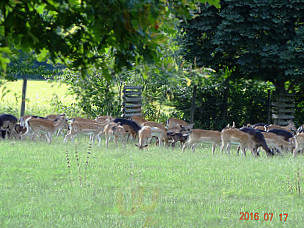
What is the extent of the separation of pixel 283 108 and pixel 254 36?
16.3ft

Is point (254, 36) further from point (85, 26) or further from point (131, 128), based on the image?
point (85, 26)

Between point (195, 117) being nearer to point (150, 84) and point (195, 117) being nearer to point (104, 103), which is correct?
point (150, 84)

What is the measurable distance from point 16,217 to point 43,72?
13.5m

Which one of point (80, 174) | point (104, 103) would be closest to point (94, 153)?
point (80, 174)

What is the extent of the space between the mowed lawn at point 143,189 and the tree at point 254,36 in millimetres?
6470

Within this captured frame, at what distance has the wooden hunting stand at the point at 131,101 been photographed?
78.2ft

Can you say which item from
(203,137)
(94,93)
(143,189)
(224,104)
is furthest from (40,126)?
(224,104)

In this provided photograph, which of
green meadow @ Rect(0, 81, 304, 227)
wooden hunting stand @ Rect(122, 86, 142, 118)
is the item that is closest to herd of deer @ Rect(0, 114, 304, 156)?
green meadow @ Rect(0, 81, 304, 227)

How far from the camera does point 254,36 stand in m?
19.2

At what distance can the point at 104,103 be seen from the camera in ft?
78.4

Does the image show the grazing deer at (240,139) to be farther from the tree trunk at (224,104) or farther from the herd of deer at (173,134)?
the tree trunk at (224,104)

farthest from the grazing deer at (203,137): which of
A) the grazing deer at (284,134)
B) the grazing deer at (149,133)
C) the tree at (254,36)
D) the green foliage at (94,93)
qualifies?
the green foliage at (94,93)
